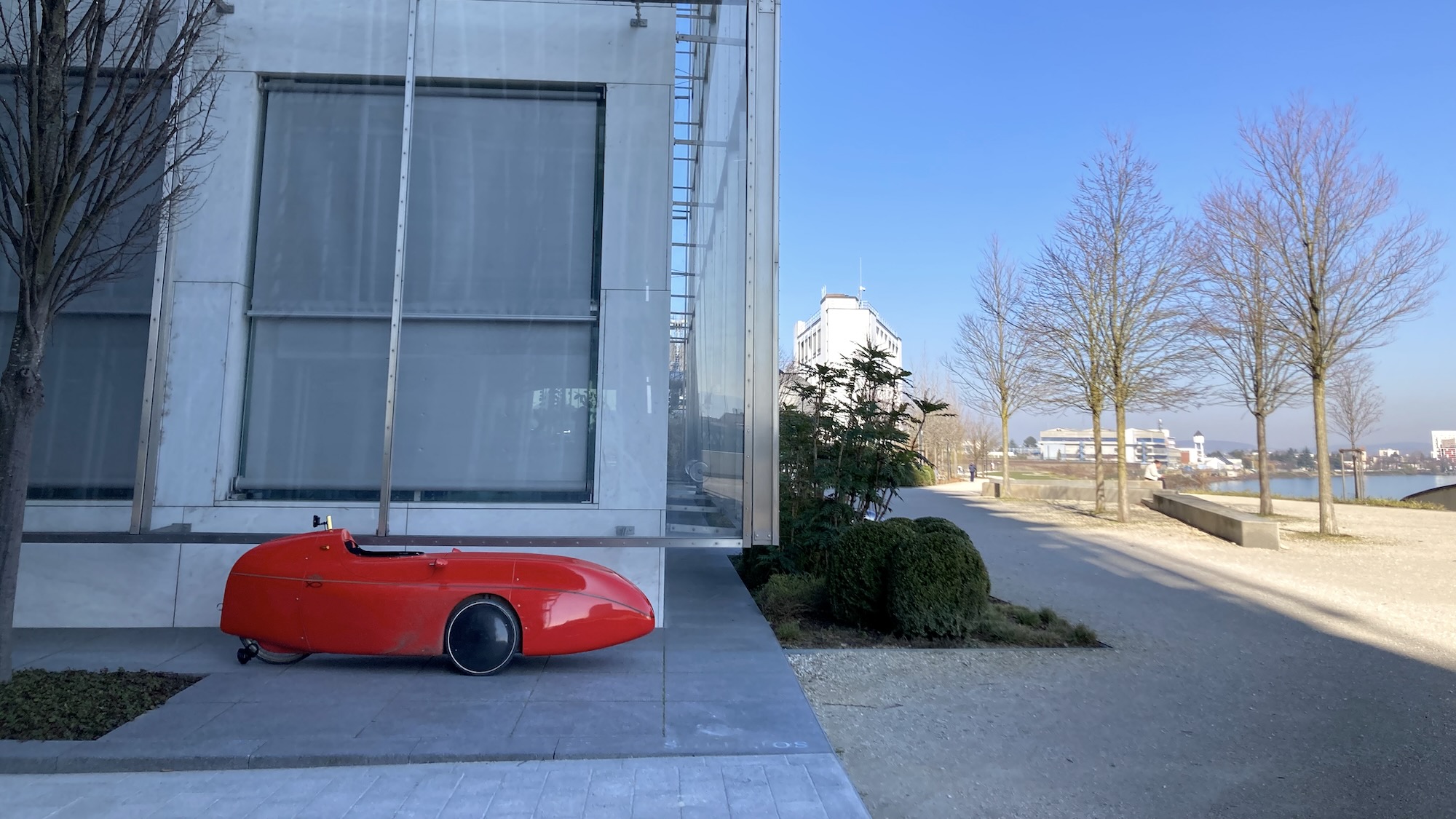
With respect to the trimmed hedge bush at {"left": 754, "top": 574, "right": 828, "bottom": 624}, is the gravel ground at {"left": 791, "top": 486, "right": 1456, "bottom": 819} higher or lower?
lower

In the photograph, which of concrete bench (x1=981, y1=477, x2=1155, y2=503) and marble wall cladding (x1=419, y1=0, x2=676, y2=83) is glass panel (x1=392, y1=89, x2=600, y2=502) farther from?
concrete bench (x1=981, y1=477, x2=1155, y2=503)

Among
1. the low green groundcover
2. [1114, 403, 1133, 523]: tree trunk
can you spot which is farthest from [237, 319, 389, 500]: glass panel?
[1114, 403, 1133, 523]: tree trunk

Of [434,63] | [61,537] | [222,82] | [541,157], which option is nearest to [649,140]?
[541,157]

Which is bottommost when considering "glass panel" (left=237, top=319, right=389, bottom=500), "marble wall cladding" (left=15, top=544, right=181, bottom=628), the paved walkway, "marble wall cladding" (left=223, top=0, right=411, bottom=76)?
the paved walkway

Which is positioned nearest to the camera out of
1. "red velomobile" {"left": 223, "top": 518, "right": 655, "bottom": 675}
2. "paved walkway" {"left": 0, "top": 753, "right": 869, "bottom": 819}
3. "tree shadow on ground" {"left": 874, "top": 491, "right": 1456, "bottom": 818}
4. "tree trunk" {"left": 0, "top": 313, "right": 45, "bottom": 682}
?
"paved walkway" {"left": 0, "top": 753, "right": 869, "bottom": 819}

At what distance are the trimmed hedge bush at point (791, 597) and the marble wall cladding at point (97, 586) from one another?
4800mm

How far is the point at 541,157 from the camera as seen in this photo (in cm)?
662

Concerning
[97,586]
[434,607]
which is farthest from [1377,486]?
[97,586]

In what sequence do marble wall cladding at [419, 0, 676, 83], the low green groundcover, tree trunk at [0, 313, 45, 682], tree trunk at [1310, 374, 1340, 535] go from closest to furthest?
the low green groundcover → tree trunk at [0, 313, 45, 682] → marble wall cladding at [419, 0, 676, 83] → tree trunk at [1310, 374, 1340, 535]

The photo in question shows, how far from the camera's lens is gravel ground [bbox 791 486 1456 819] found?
340cm

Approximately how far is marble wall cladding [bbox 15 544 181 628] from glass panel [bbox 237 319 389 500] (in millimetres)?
868

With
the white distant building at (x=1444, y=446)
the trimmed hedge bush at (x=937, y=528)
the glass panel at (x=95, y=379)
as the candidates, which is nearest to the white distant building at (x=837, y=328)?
the trimmed hedge bush at (x=937, y=528)

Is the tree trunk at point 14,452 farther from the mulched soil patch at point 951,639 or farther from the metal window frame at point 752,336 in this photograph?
the mulched soil patch at point 951,639

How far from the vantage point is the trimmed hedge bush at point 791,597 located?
6.87m
